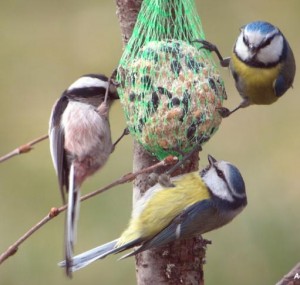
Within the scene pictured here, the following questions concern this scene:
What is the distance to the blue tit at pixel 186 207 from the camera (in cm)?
357

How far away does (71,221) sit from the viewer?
11.3 ft

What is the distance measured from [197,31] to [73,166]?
0.65 metres

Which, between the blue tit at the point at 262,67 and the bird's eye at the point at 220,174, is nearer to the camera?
the bird's eye at the point at 220,174

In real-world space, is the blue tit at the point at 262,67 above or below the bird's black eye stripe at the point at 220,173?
above

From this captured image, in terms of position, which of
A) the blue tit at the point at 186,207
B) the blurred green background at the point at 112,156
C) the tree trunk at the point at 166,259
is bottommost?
the blurred green background at the point at 112,156

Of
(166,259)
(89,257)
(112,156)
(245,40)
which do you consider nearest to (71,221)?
(89,257)

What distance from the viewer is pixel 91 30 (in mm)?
6809

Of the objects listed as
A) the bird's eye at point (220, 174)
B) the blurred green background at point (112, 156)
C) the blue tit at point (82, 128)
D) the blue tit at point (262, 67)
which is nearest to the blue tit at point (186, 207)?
the bird's eye at point (220, 174)

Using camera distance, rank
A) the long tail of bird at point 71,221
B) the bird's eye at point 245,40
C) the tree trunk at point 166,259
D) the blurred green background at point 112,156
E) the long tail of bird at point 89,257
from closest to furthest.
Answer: the long tail of bird at point 71,221 < the long tail of bird at point 89,257 < the tree trunk at point 166,259 < the bird's eye at point 245,40 < the blurred green background at point 112,156

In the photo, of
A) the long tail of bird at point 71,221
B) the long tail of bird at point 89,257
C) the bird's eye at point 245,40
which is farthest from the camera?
the bird's eye at point 245,40

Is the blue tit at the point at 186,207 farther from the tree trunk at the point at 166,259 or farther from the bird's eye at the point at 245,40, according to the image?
the bird's eye at the point at 245,40

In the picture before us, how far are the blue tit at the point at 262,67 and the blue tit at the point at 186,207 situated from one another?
0.40 metres

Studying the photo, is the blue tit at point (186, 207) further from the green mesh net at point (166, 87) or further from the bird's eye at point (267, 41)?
the bird's eye at point (267, 41)

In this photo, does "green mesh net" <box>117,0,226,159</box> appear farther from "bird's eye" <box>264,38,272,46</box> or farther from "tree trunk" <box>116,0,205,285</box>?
"bird's eye" <box>264,38,272,46</box>
